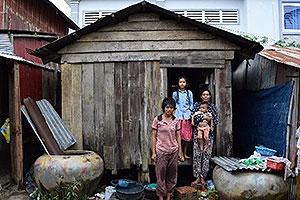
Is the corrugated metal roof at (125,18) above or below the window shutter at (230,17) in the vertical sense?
below

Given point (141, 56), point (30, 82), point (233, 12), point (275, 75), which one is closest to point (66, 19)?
point (30, 82)

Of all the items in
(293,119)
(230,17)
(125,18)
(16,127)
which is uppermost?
(230,17)

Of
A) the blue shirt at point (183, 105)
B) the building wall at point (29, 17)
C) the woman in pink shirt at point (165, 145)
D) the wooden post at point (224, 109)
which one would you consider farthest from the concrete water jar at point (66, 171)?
the building wall at point (29, 17)

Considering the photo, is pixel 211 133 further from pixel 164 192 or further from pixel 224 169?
pixel 164 192

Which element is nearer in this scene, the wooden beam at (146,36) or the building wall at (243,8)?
the wooden beam at (146,36)

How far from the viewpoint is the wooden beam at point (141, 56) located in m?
7.64

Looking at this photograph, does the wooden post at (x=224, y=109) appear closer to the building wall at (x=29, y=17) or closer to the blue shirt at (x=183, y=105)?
the blue shirt at (x=183, y=105)

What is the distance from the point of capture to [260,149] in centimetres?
682

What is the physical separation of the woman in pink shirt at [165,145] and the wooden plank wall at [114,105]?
51.6 inches

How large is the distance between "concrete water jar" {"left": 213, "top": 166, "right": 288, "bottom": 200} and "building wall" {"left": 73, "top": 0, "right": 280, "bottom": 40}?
10.6 meters

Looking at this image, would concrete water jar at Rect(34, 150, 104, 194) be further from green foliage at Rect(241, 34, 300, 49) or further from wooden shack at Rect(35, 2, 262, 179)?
green foliage at Rect(241, 34, 300, 49)

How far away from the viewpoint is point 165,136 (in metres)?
6.20

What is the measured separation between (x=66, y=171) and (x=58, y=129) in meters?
1.38

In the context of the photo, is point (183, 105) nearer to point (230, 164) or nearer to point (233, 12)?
point (230, 164)
